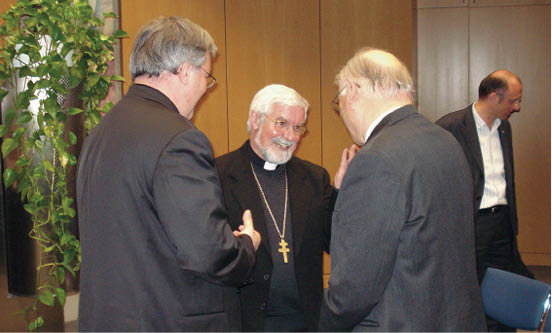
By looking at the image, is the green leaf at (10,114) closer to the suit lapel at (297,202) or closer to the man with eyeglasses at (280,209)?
the man with eyeglasses at (280,209)

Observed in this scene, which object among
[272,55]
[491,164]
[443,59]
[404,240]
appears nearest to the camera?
[404,240]

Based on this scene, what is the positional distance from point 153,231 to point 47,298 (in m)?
1.78

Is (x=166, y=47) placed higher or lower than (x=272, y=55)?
lower

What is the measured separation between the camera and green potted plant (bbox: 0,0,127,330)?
2.83m

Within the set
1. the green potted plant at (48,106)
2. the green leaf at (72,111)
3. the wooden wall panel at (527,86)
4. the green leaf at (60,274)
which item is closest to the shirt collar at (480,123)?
the wooden wall panel at (527,86)

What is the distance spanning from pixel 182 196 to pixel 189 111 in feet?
1.37

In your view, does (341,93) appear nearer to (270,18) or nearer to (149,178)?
(149,178)

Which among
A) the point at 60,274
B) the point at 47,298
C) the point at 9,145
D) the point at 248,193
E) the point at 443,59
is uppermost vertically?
the point at 443,59

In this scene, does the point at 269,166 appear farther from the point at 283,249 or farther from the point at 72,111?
the point at 72,111

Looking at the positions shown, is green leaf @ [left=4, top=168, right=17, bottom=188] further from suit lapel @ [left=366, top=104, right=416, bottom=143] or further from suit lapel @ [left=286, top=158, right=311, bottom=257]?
suit lapel @ [left=366, top=104, right=416, bottom=143]

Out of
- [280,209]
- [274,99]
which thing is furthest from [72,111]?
[280,209]

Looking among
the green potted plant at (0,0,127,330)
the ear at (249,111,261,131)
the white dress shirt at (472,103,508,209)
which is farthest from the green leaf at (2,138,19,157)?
the white dress shirt at (472,103,508,209)

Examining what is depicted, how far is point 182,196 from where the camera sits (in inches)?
58.5

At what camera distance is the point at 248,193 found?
2.36m
